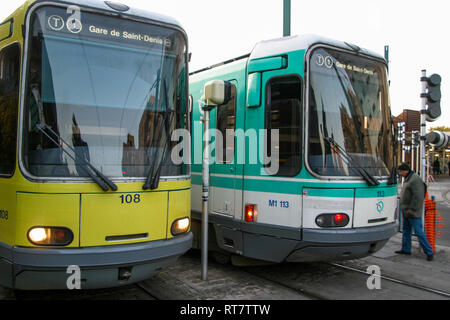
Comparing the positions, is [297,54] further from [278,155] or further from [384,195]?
[384,195]

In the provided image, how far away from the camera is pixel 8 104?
14.8 feet

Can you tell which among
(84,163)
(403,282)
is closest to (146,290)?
(84,163)

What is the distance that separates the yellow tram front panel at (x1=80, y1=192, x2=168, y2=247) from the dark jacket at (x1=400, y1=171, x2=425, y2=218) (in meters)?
5.04

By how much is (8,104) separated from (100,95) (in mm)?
1006

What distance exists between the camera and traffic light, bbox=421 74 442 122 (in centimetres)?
852

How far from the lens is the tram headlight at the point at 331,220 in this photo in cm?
543

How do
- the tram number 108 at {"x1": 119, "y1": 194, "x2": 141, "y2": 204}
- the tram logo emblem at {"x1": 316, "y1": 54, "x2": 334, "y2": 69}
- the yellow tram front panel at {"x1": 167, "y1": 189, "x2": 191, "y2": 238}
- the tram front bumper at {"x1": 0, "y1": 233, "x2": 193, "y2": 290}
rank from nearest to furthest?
the tram front bumper at {"x1": 0, "y1": 233, "x2": 193, "y2": 290}, the tram number 108 at {"x1": 119, "y1": 194, "x2": 141, "y2": 204}, the yellow tram front panel at {"x1": 167, "y1": 189, "x2": 191, "y2": 238}, the tram logo emblem at {"x1": 316, "y1": 54, "x2": 334, "y2": 69}

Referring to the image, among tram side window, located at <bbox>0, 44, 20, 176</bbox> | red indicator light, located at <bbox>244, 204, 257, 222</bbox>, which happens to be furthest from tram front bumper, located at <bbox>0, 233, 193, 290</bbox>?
red indicator light, located at <bbox>244, 204, 257, 222</bbox>

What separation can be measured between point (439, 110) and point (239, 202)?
5091 mm

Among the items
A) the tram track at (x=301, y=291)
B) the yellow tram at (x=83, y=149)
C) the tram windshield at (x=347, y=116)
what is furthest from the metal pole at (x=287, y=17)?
the tram track at (x=301, y=291)

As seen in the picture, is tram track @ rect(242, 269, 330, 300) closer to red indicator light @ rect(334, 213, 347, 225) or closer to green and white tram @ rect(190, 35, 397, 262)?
green and white tram @ rect(190, 35, 397, 262)

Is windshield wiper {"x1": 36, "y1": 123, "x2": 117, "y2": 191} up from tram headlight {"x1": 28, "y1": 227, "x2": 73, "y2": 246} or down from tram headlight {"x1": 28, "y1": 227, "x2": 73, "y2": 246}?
up

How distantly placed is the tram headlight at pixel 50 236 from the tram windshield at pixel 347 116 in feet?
10.1
